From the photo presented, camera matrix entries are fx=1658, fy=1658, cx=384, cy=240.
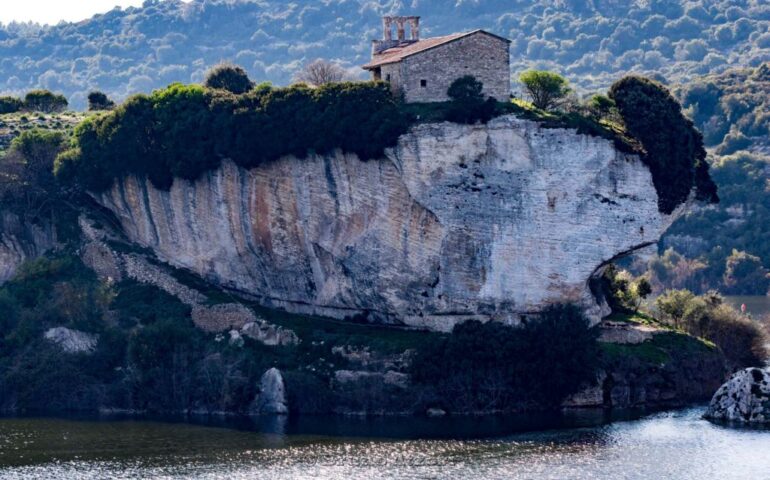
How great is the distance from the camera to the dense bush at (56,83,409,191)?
6456cm

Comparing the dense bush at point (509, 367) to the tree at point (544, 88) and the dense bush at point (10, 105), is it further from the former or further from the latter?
the dense bush at point (10, 105)

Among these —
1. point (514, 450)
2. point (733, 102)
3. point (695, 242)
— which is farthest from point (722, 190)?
point (514, 450)

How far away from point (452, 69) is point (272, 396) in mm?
14475

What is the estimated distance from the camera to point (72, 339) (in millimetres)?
67062

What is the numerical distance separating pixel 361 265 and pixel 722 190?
56099 mm

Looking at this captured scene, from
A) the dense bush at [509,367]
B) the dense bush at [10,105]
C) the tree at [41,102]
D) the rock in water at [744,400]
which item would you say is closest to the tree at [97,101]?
the tree at [41,102]

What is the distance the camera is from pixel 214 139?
226ft

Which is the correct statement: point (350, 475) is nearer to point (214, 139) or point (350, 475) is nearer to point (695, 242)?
point (214, 139)

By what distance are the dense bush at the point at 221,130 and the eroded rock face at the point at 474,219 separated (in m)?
1.11

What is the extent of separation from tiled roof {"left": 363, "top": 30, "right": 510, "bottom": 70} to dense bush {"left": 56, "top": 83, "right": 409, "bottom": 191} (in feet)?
5.10

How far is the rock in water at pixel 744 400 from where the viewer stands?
5838cm

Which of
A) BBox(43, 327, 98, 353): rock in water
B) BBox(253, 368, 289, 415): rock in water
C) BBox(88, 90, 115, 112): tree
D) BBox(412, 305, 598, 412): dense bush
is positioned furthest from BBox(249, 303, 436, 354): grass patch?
BBox(88, 90, 115, 112): tree

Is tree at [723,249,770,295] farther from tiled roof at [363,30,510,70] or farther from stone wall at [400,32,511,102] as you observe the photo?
stone wall at [400,32,511,102]

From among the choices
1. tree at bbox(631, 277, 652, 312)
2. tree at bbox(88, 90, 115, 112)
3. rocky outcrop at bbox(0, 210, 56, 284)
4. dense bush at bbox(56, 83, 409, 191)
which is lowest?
tree at bbox(631, 277, 652, 312)
